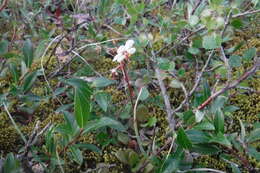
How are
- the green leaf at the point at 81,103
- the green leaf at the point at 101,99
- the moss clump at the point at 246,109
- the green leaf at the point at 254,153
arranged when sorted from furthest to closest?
1. the moss clump at the point at 246,109
2. the green leaf at the point at 101,99
3. the green leaf at the point at 254,153
4. the green leaf at the point at 81,103

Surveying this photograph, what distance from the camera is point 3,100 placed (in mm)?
998

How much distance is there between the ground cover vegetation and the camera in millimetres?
859

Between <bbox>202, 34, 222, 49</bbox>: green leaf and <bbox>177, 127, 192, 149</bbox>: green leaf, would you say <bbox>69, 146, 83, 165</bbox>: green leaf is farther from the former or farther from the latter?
<bbox>202, 34, 222, 49</bbox>: green leaf

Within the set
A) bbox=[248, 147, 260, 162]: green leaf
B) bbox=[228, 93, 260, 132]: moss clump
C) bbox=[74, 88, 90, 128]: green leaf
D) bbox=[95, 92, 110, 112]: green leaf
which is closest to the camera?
bbox=[74, 88, 90, 128]: green leaf

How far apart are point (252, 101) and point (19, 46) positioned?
1.00m

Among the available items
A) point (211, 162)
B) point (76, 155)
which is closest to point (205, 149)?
point (211, 162)

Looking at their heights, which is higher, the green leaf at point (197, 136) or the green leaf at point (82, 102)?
the green leaf at point (82, 102)

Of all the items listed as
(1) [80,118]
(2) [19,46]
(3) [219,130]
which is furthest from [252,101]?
(2) [19,46]

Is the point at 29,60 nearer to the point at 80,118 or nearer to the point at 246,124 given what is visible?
the point at 80,118

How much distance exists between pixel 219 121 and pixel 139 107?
329mm

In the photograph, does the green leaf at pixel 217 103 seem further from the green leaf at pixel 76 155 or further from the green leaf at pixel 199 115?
the green leaf at pixel 76 155

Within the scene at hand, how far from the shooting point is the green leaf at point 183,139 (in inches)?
30.3

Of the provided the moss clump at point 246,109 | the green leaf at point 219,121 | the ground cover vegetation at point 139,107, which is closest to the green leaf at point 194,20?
the ground cover vegetation at point 139,107

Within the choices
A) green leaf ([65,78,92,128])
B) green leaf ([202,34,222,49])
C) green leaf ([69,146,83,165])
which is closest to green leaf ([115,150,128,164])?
green leaf ([69,146,83,165])
